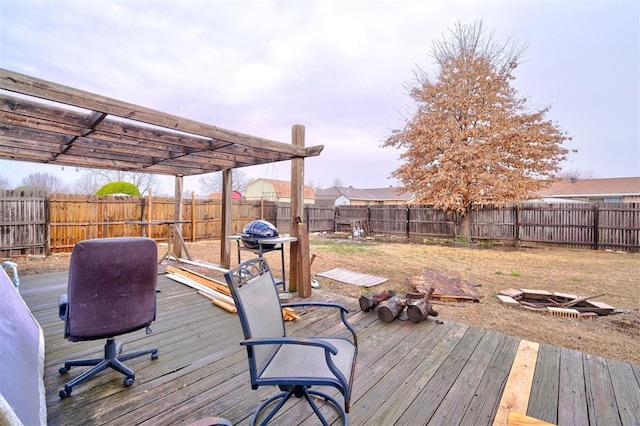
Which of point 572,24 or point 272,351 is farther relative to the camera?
point 572,24

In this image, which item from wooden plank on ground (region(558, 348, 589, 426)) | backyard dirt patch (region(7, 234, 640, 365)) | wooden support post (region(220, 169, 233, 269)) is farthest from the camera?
wooden support post (region(220, 169, 233, 269))

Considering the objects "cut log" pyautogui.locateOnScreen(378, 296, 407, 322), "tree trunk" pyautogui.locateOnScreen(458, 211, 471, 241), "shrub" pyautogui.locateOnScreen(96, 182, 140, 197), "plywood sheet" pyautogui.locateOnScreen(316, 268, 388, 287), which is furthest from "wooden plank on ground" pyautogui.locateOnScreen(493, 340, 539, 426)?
"shrub" pyautogui.locateOnScreen(96, 182, 140, 197)

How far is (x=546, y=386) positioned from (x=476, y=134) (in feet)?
35.2

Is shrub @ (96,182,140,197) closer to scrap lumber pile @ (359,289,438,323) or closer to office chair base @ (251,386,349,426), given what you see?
scrap lumber pile @ (359,289,438,323)

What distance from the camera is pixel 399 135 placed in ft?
40.7

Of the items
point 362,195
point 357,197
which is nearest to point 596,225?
point 357,197

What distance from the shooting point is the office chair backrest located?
5.90 feet

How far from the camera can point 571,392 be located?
6.19ft

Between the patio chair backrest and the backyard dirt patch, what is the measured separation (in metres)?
2.57

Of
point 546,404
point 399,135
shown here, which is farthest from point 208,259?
point 399,135

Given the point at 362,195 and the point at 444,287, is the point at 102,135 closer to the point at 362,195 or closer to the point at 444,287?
the point at 444,287

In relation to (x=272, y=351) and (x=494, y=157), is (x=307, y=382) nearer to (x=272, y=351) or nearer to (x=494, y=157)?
(x=272, y=351)

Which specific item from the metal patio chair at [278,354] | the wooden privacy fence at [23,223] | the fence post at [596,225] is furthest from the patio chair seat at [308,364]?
the fence post at [596,225]

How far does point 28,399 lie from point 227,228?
4.58 metres
